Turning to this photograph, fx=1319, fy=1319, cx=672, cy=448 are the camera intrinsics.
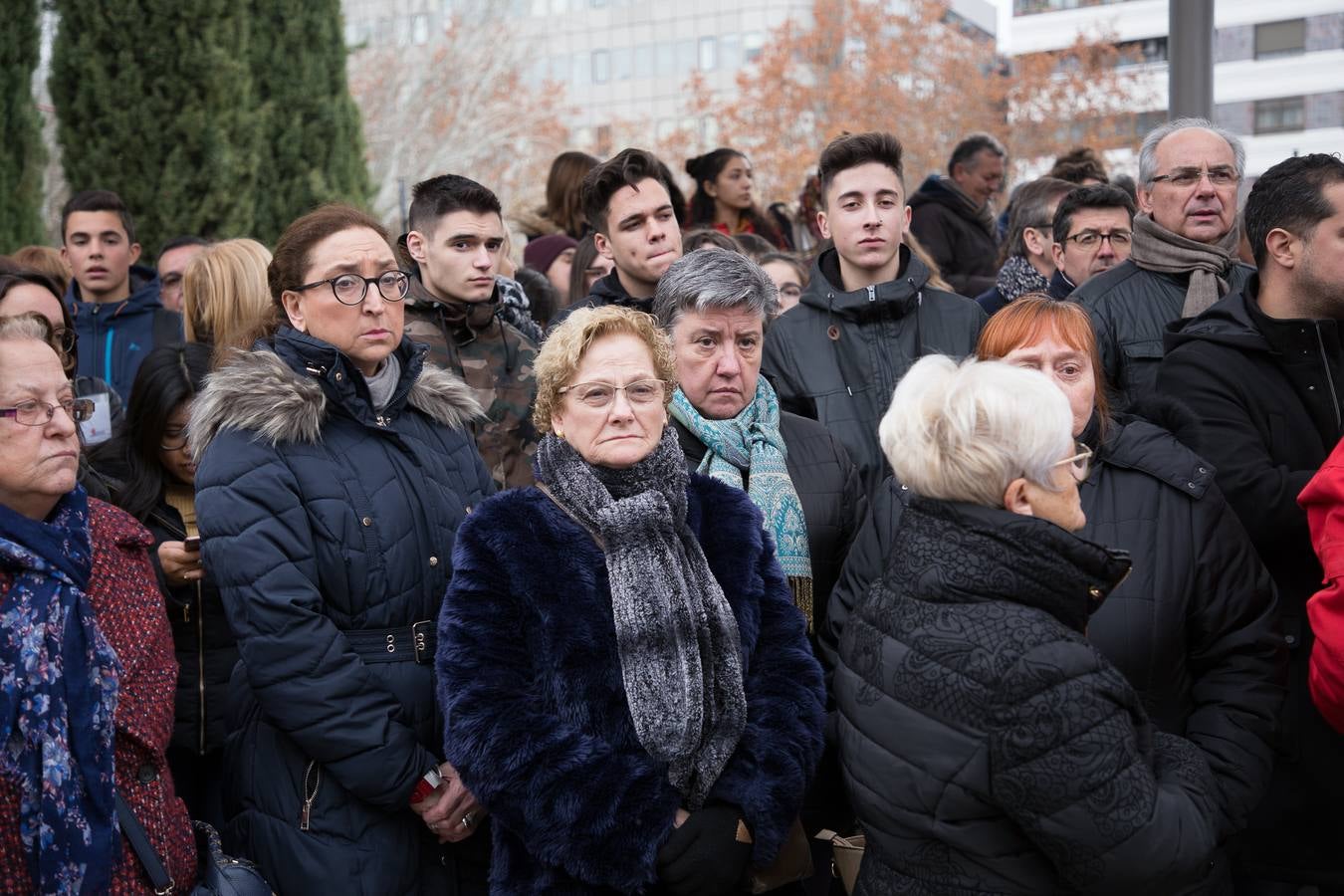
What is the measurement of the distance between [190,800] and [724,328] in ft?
7.63

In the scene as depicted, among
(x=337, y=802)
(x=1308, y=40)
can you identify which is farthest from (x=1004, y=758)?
(x=1308, y=40)

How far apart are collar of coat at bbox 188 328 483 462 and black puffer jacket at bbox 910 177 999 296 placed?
500 centimetres

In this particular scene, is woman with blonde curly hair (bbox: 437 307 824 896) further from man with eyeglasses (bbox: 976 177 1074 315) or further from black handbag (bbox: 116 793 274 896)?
man with eyeglasses (bbox: 976 177 1074 315)

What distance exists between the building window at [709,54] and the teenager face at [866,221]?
174 feet

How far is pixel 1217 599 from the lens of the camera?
317cm

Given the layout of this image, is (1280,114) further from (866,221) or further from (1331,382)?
(1331,382)

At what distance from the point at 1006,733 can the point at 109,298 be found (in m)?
6.04

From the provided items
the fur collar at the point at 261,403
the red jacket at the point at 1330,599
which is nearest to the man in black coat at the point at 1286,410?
the red jacket at the point at 1330,599

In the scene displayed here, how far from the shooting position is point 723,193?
797 centimetres

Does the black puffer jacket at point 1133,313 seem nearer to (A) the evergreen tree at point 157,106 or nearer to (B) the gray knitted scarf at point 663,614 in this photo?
(B) the gray knitted scarf at point 663,614

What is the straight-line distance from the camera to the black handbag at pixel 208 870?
316 cm

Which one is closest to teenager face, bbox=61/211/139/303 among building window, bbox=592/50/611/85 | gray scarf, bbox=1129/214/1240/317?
gray scarf, bbox=1129/214/1240/317

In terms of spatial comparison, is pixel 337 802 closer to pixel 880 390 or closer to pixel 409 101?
→ pixel 880 390

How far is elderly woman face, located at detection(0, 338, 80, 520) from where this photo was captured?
317cm
